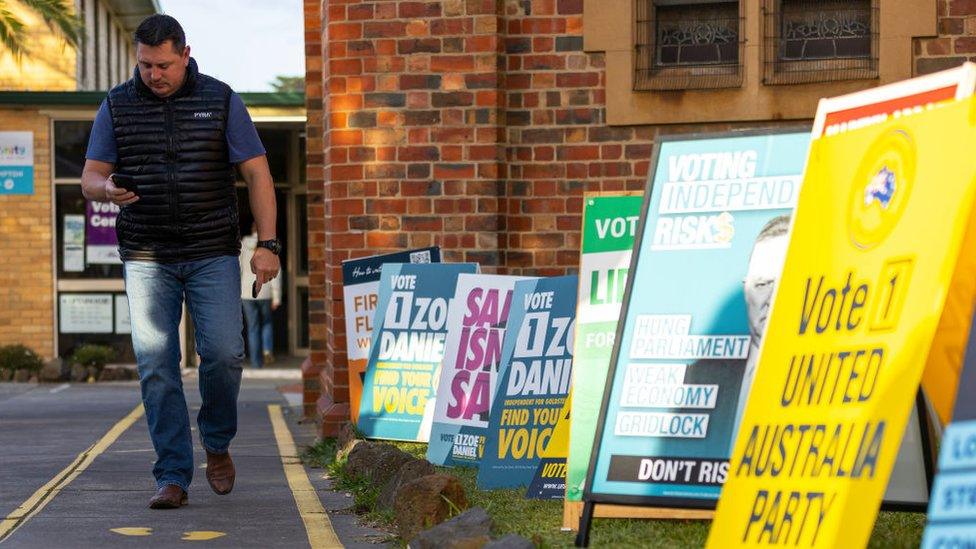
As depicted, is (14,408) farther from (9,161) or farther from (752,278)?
(752,278)

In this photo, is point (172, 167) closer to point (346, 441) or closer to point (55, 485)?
point (55, 485)

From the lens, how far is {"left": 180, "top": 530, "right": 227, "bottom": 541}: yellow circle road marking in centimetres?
617

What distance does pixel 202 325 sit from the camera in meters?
7.06

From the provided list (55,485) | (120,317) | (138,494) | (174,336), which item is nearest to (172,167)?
(174,336)

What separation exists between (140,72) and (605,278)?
240 cm

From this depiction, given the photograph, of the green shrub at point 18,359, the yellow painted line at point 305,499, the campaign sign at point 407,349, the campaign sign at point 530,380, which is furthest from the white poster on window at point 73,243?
the campaign sign at point 530,380

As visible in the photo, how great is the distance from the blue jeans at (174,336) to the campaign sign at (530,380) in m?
1.22

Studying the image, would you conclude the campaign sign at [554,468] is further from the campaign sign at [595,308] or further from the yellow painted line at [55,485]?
the yellow painted line at [55,485]

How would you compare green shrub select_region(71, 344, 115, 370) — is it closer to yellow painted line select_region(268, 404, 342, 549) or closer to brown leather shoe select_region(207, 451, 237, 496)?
yellow painted line select_region(268, 404, 342, 549)

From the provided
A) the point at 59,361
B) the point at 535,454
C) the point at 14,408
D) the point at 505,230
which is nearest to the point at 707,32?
the point at 505,230

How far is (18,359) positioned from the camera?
1809cm

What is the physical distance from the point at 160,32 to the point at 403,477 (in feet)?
7.16

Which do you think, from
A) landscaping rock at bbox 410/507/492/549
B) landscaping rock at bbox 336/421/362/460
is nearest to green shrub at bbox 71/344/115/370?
landscaping rock at bbox 336/421/362/460

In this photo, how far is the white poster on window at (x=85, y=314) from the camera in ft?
64.6
